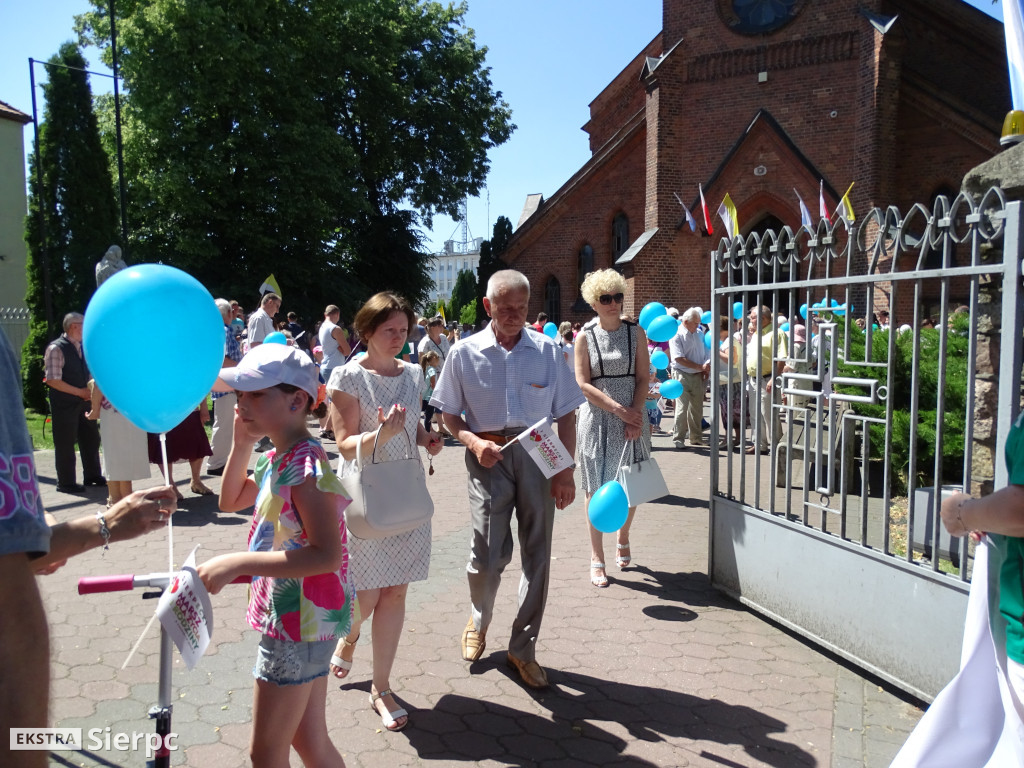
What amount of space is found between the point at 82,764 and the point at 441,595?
A: 2.49 meters

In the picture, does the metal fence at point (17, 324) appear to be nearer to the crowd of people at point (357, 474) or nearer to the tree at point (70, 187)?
the tree at point (70, 187)

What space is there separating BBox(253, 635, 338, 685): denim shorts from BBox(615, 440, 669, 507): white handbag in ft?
10.7

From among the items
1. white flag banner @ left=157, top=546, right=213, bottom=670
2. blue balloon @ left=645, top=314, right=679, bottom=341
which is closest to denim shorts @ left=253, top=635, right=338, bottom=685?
white flag banner @ left=157, top=546, right=213, bottom=670

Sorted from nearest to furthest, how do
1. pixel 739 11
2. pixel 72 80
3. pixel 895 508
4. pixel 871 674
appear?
pixel 871 674 < pixel 895 508 < pixel 72 80 < pixel 739 11

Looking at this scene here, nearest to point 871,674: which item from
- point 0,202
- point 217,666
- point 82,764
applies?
point 217,666

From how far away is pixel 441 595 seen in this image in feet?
17.7

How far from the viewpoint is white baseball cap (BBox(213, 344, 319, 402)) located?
7.75 ft

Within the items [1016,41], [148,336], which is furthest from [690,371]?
[148,336]

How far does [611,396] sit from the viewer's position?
5.53 meters

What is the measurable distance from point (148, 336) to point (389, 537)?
164cm

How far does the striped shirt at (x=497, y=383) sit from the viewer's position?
4.09 m

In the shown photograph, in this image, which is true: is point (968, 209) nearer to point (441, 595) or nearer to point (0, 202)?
point (441, 595)

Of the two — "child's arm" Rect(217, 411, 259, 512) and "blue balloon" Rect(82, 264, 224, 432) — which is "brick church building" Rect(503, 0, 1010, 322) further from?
"blue balloon" Rect(82, 264, 224, 432)

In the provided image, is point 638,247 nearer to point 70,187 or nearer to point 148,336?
point 70,187
